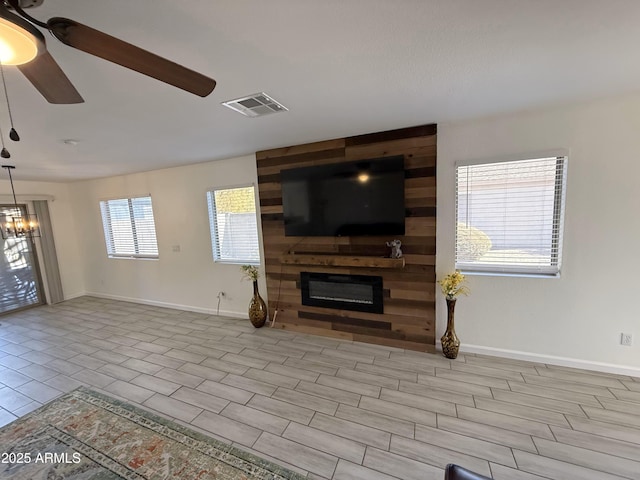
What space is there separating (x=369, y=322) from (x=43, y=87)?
3273mm

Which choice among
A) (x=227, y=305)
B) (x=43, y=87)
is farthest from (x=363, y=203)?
(x=227, y=305)

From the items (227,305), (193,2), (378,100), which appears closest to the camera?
(193,2)

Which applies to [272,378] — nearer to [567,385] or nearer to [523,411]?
[523,411]

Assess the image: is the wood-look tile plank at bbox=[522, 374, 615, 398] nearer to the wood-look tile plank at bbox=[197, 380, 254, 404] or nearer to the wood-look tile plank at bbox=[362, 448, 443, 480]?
the wood-look tile plank at bbox=[362, 448, 443, 480]

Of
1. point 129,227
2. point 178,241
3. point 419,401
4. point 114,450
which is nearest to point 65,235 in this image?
point 129,227

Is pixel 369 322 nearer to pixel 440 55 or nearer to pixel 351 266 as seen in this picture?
pixel 351 266

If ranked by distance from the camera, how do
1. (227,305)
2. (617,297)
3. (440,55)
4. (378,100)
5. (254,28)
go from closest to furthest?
(254,28), (440,55), (378,100), (617,297), (227,305)

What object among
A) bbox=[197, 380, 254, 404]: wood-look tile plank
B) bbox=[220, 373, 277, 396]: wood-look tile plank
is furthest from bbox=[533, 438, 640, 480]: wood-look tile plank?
bbox=[197, 380, 254, 404]: wood-look tile plank

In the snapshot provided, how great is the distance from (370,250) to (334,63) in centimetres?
205

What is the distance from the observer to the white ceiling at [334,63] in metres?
1.13

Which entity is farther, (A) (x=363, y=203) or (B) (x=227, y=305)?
(B) (x=227, y=305)

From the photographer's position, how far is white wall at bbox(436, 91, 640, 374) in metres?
2.27

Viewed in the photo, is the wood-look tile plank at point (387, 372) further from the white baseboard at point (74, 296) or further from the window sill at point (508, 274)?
the white baseboard at point (74, 296)

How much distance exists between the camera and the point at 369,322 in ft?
10.6
